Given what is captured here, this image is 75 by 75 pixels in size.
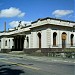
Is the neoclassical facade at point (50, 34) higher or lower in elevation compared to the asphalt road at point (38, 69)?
higher

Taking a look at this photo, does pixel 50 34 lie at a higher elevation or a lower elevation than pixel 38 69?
higher

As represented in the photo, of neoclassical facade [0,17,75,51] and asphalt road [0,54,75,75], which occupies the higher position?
neoclassical facade [0,17,75,51]

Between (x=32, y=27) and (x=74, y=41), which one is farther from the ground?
(x=32, y=27)

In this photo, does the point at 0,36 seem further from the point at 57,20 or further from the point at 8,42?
the point at 57,20

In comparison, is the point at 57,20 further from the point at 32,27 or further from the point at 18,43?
the point at 18,43

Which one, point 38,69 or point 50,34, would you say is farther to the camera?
point 50,34

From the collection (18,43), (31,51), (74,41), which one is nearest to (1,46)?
(18,43)

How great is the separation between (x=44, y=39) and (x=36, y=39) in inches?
135

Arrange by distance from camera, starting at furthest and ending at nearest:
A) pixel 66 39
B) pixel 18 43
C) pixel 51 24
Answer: pixel 18 43
pixel 66 39
pixel 51 24

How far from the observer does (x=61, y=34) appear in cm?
4578

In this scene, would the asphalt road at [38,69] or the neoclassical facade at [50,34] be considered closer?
the asphalt road at [38,69]

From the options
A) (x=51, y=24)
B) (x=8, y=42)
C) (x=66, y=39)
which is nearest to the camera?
(x=51, y=24)

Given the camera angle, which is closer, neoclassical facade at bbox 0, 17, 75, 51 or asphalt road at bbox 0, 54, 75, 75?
asphalt road at bbox 0, 54, 75, 75

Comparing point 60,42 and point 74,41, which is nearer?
point 60,42
